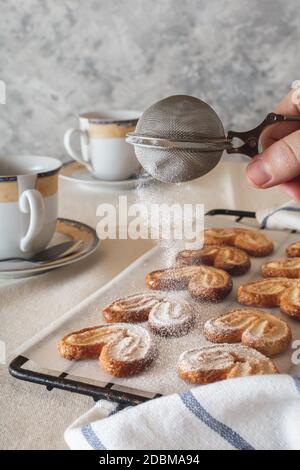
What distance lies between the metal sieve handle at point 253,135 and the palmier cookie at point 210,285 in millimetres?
137

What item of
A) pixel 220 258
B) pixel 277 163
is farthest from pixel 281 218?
pixel 277 163

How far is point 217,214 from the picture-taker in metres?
0.90

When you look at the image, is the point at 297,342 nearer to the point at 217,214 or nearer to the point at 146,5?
the point at 217,214

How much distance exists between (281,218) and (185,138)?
27 cm

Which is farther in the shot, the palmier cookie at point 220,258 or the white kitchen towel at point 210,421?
the palmier cookie at point 220,258

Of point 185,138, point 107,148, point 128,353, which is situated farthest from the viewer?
point 107,148

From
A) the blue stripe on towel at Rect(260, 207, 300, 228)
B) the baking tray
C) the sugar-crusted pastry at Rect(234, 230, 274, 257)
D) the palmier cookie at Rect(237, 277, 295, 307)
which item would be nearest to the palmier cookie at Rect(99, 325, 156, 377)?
the baking tray

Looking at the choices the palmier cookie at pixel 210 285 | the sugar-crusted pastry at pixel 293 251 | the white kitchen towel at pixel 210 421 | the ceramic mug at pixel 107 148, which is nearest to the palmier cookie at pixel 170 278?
the palmier cookie at pixel 210 285

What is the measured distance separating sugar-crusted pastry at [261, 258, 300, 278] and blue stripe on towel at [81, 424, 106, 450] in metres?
0.34

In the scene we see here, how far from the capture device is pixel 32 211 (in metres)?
0.71

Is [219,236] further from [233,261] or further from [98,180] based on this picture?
[98,180]

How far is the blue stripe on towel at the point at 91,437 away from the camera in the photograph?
41 cm

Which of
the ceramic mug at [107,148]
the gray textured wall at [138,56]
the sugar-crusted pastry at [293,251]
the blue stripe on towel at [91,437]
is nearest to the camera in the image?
the blue stripe on towel at [91,437]

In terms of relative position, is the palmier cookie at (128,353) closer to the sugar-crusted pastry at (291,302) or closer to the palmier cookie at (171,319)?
the palmier cookie at (171,319)
